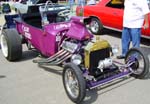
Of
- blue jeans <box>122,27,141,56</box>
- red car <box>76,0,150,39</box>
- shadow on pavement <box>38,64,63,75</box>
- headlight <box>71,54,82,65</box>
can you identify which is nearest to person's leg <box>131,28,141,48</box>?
blue jeans <box>122,27,141,56</box>

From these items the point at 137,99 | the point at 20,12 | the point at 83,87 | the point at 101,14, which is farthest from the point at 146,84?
the point at 101,14

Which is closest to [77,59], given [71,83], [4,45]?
[71,83]

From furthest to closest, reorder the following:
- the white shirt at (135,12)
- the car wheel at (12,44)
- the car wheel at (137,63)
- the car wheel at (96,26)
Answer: the car wheel at (96,26) < the car wheel at (12,44) < the white shirt at (135,12) < the car wheel at (137,63)

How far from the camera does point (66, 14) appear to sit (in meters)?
6.93

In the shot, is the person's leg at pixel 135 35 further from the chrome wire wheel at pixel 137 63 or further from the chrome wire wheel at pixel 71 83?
the chrome wire wheel at pixel 71 83

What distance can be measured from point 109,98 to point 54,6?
3024 mm

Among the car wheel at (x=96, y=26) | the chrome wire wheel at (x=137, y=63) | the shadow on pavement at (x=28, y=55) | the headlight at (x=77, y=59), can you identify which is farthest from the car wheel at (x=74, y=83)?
the car wheel at (x=96, y=26)

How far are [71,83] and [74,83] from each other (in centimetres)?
8

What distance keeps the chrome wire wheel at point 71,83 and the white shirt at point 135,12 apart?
2368 millimetres

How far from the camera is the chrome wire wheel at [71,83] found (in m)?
4.58

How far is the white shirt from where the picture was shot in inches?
242

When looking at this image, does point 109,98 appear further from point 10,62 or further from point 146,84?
point 10,62

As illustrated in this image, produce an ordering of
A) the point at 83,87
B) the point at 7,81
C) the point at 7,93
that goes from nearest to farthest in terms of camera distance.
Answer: the point at 83,87 → the point at 7,93 → the point at 7,81

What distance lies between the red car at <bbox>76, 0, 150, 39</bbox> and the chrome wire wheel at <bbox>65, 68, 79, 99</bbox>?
12.1ft
